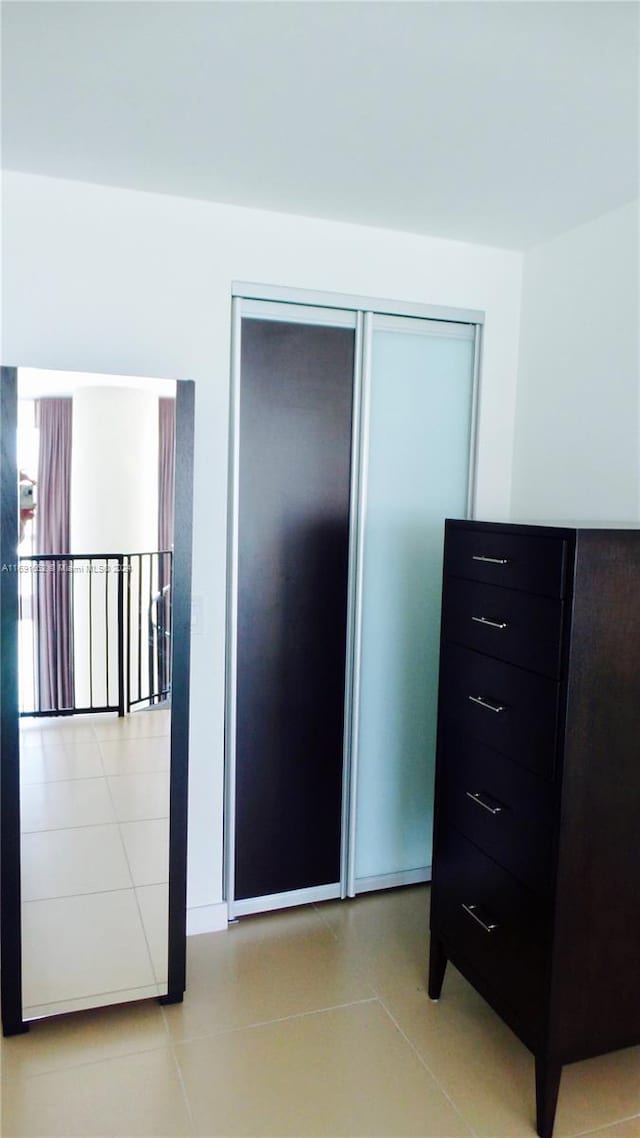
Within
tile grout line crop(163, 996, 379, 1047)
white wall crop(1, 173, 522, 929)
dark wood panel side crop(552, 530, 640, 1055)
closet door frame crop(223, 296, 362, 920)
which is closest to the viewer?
dark wood panel side crop(552, 530, 640, 1055)

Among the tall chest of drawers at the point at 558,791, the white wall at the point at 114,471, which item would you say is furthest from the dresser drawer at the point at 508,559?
the white wall at the point at 114,471

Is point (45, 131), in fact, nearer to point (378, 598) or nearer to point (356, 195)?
point (356, 195)

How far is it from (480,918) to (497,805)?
33 cm

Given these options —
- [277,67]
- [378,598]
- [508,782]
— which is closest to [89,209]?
[277,67]

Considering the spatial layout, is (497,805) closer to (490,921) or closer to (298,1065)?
(490,921)

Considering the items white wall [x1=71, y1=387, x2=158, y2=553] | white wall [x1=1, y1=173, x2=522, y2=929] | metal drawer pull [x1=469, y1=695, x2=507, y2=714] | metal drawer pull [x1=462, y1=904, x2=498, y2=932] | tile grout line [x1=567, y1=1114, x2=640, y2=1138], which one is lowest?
tile grout line [x1=567, y1=1114, x2=640, y2=1138]

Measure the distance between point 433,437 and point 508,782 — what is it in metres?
1.38

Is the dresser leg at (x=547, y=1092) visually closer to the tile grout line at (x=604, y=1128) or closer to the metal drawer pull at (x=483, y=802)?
the tile grout line at (x=604, y=1128)

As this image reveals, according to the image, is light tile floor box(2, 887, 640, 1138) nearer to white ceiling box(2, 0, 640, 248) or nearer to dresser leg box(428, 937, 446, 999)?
dresser leg box(428, 937, 446, 999)

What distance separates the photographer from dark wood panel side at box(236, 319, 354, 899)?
266cm

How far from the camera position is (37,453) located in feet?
6.84

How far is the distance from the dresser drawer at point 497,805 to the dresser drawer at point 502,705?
0.15 feet

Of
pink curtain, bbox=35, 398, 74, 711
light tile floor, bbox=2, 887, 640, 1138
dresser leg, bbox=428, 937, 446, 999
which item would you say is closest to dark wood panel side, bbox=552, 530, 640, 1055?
light tile floor, bbox=2, 887, 640, 1138

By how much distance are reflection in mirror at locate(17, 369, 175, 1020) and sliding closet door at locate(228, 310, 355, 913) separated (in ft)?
1.52
